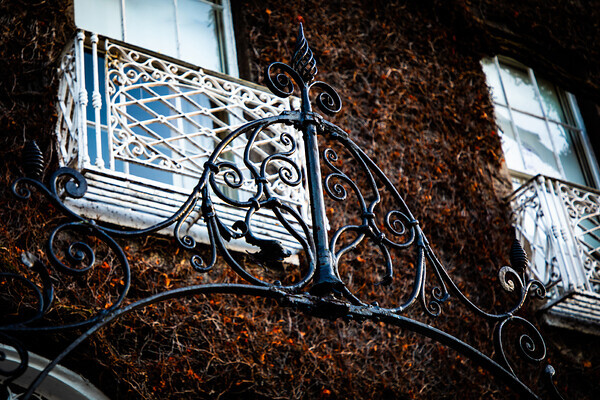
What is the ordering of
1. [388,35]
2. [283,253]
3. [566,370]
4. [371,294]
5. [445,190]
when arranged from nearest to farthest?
[283,253]
[371,294]
[566,370]
[445,190]
[388,35]

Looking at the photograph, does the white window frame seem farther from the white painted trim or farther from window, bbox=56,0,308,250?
the white painted trim

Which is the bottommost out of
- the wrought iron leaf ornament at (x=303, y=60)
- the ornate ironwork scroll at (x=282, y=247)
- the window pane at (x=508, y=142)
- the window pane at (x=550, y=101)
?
the ornate ironwork scroll at (x=282, y=247)

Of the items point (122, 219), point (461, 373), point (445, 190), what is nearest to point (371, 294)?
point (461, 373)

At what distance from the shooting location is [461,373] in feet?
20.4

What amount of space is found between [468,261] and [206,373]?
8.86ft

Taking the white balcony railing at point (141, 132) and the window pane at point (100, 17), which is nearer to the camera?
the white balcony railing at point (141, 132)

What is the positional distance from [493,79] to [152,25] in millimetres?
3663

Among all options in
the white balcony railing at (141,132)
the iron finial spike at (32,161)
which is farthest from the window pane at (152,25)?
the iron finial spike at (32,161)

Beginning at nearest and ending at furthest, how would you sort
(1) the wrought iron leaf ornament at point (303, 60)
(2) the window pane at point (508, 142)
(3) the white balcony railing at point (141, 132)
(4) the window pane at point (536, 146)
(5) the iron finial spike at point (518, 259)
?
1. (1) the wrought iron leaf ornament at point (303, 60)
2. (5) the iron finial spike at point (518, 259)
3. (3) the white balcony railing at point (141, 132)
4. (2) the window pane at point (508, 142)
5. (4) the window pane at point (536, 146)

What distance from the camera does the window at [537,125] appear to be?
26.9 ft

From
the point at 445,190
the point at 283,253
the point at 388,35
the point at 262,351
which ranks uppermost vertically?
the point at 388,35

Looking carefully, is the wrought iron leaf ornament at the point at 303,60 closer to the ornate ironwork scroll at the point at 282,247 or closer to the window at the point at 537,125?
the ornate ironwork scroll at the point at 282,247

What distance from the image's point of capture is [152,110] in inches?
232

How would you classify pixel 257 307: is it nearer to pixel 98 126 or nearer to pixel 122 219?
pixel 122 219
